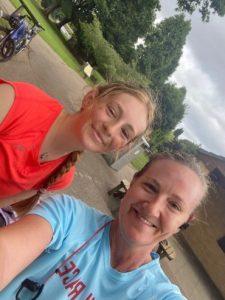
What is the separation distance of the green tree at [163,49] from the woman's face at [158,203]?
48091mm

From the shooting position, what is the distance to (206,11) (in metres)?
31.3

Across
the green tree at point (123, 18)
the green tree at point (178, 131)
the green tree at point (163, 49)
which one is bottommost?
the green tree at point (178, 131)

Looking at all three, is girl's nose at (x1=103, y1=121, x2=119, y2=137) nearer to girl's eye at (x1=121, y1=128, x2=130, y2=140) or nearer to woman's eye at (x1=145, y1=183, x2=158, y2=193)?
girl's eye at (x1=121, y1=128, x2=130, y2=140)

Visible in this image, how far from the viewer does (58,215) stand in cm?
215

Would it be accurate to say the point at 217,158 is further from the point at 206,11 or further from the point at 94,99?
the point at 94,99

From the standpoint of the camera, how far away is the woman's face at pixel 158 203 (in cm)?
224

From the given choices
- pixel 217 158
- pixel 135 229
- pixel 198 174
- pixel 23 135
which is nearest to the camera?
pixel 135 229

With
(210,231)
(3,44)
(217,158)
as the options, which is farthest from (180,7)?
(3,44)

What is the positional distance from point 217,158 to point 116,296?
94.6 feet

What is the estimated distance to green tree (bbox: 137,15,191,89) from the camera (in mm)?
50719

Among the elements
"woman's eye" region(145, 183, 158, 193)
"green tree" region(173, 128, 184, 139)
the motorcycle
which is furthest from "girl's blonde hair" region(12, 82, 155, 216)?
"green tree" region(173, 128, 184, 139)

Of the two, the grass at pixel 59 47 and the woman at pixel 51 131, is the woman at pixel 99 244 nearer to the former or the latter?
the woman at pixel 51 131

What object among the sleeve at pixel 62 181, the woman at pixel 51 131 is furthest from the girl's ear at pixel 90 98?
the sleeve at pixel 62 181

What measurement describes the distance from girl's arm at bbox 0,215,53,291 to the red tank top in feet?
2.26
